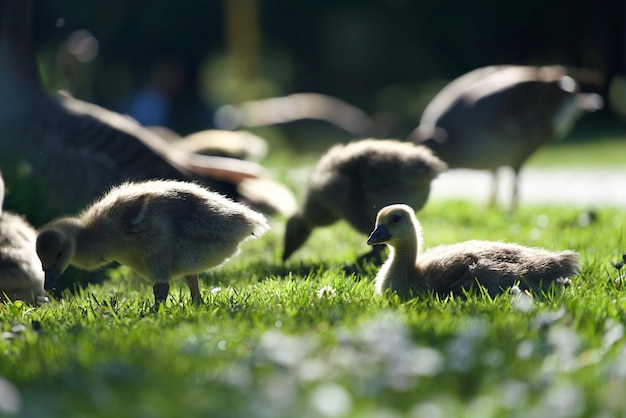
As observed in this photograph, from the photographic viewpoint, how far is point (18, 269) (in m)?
6.89

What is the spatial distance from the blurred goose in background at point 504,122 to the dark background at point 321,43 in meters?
15.1

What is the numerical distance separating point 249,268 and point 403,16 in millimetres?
25422

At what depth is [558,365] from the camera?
4035mm

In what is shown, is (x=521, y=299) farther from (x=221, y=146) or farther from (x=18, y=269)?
(x=221, y=146)

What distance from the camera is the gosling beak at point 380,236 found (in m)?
6.06

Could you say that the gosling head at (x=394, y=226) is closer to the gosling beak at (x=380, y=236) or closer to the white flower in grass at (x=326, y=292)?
the gosling beak at (x=380, y=236)

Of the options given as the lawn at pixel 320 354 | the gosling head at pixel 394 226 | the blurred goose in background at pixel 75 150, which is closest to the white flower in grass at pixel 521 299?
the lawn at pixel 320 354

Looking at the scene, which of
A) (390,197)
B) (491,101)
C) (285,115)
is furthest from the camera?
(285,115)

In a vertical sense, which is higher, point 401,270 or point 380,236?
point 380,236

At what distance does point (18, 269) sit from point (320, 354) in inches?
136

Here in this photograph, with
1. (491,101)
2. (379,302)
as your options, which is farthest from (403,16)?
(379,302)

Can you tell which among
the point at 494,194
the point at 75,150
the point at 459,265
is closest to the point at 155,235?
the point at 459,265

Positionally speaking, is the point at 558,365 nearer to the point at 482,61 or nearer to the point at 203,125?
the point at 203,125

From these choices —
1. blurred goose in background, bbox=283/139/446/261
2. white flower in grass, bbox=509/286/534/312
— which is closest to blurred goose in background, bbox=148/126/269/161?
blurred goose in background, bbox=283/139/446/261
